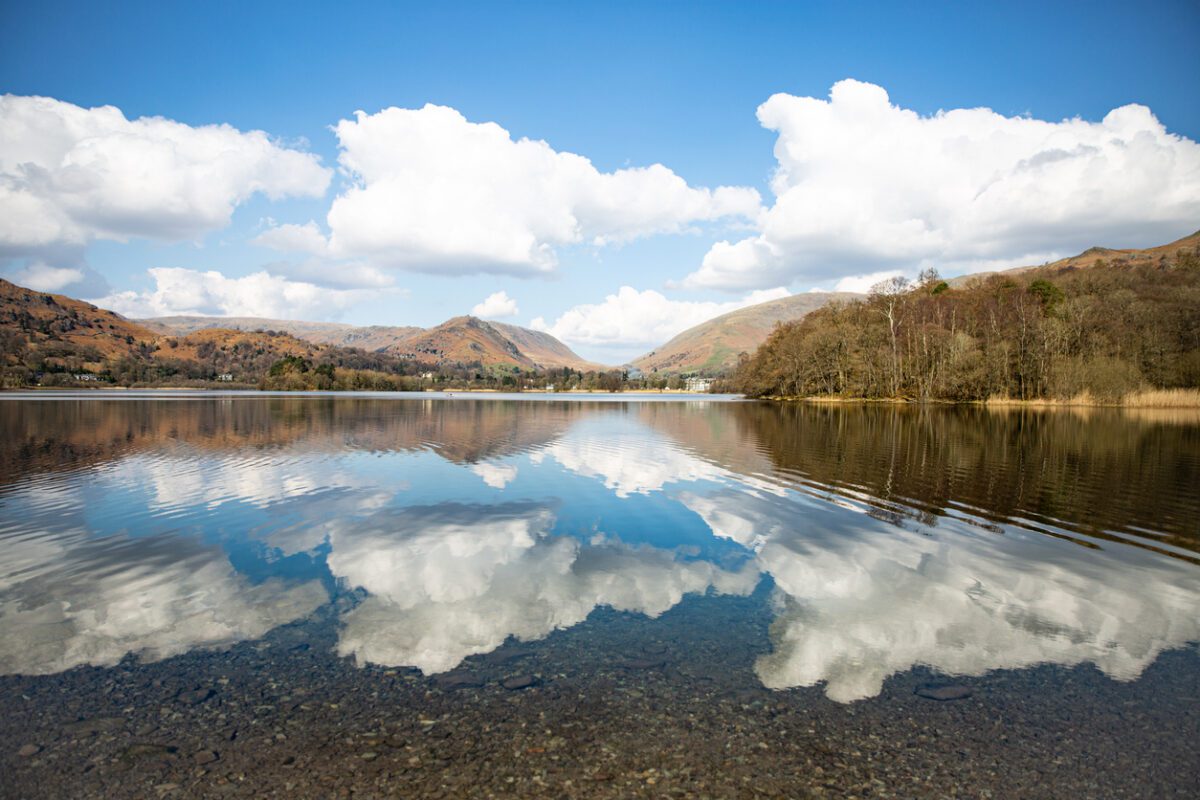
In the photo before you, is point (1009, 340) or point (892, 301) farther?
point (892, 301)

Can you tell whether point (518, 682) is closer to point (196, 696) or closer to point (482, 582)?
point (196, 696)

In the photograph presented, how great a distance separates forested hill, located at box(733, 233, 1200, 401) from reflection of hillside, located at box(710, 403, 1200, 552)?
3371 cm

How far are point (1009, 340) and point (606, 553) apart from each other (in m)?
83.4

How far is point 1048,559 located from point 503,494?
42.6 ft

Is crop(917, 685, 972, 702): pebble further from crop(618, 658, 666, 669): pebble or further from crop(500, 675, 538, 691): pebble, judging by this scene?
crop(500, 675, 538, 691): pebble

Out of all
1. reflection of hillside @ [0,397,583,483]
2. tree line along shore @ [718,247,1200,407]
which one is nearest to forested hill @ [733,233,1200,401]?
tree line along shore @ [718,247,1200,407]

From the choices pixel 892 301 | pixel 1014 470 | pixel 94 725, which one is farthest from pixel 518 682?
pixel 892 301

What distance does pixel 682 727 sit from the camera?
5.63 metres

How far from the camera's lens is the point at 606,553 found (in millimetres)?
11570

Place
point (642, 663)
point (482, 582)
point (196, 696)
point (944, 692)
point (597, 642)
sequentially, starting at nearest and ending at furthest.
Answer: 1. point (196, 696)
2. point (944, 692)
3. point (642, 663)
4. point (597, 642)
5. point (482, 582)

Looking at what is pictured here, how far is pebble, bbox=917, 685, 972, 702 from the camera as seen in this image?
6223 mm

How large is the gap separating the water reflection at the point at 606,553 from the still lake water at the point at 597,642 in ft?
0.25

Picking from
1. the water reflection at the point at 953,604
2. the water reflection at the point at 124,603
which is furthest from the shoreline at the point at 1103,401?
the water reflection at the point at 124,603

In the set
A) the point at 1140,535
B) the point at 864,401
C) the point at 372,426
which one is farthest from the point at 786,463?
the point at 864,401
